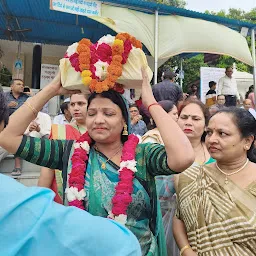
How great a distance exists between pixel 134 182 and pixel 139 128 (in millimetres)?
3661

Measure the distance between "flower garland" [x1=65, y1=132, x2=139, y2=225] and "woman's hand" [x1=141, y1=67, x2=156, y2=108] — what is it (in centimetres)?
25

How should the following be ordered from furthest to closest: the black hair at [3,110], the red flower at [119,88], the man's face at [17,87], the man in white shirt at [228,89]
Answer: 1. the man in white shirt at [228,89]
2. the man's face at [17,87]
3. the red flower at [119,88]
4. the black hair at [3,110]

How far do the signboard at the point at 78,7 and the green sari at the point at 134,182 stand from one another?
218 inches

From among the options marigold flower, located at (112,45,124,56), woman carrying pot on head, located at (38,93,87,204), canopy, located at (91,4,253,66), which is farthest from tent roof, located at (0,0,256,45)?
marigold flower, located at (112,45,124,56)

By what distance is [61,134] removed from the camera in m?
2.68

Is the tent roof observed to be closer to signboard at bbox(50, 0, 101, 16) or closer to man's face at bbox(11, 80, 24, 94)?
signboard at bbox(50, 0, 101, 16)

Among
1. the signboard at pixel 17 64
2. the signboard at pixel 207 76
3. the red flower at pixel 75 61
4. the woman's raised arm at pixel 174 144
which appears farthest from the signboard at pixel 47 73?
the woman's raised arm at pixel 174 144

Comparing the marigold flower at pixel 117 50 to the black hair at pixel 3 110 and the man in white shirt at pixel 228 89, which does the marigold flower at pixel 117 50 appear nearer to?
the black hair at pixel 3 110

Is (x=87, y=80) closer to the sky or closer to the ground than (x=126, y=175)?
closer to the sky

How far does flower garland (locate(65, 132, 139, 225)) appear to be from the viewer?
170cm

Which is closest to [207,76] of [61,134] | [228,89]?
[228,89]

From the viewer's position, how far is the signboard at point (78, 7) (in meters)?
6.77

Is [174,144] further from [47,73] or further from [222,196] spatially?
[47,73]

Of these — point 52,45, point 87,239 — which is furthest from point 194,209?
point 52,45
